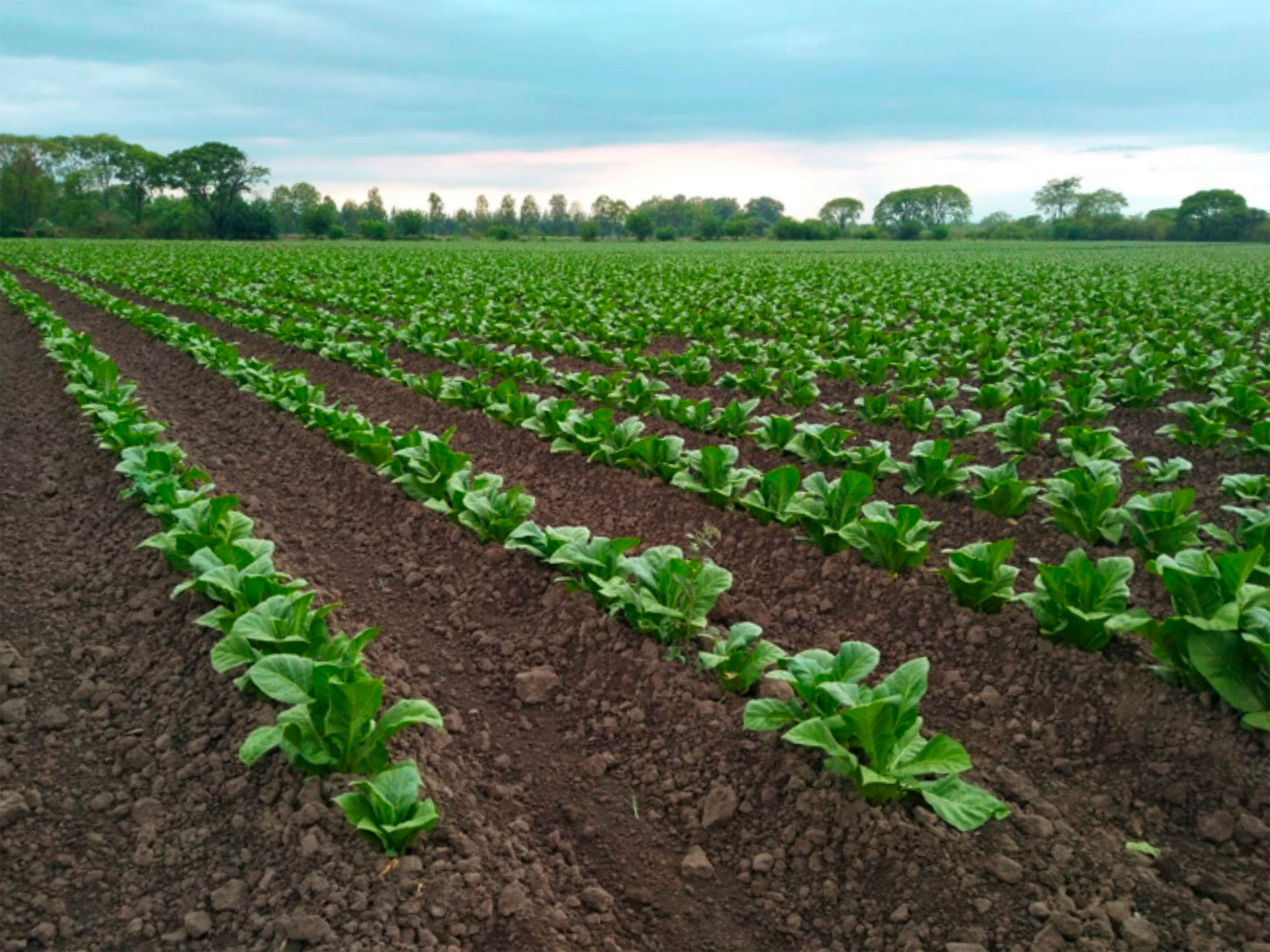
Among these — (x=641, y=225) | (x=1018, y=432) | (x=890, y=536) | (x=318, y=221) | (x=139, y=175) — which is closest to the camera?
(x=890, y=536)

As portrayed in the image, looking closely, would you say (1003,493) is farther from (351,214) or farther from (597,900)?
(351,214)

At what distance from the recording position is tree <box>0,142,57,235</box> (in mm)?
96000

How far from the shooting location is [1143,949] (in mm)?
2906

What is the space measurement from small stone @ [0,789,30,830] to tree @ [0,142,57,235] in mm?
109205

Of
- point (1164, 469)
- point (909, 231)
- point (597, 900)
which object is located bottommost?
point (597, 900)

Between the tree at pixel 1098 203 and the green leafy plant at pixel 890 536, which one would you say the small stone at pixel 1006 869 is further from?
the tree at pixel 1098 203

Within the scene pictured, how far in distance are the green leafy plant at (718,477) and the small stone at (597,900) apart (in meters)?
3.53

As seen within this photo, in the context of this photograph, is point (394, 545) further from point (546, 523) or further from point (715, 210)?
point (715, 210)

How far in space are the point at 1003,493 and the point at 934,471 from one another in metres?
0.59

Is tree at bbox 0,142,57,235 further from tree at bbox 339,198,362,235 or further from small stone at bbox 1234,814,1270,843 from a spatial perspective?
small stone at bbox 1234,814,1270,843

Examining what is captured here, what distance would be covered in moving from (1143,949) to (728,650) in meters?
1.91

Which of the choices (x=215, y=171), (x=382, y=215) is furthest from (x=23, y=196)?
(x=382, y=215)

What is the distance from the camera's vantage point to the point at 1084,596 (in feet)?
14.7

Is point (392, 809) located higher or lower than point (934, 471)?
lower
